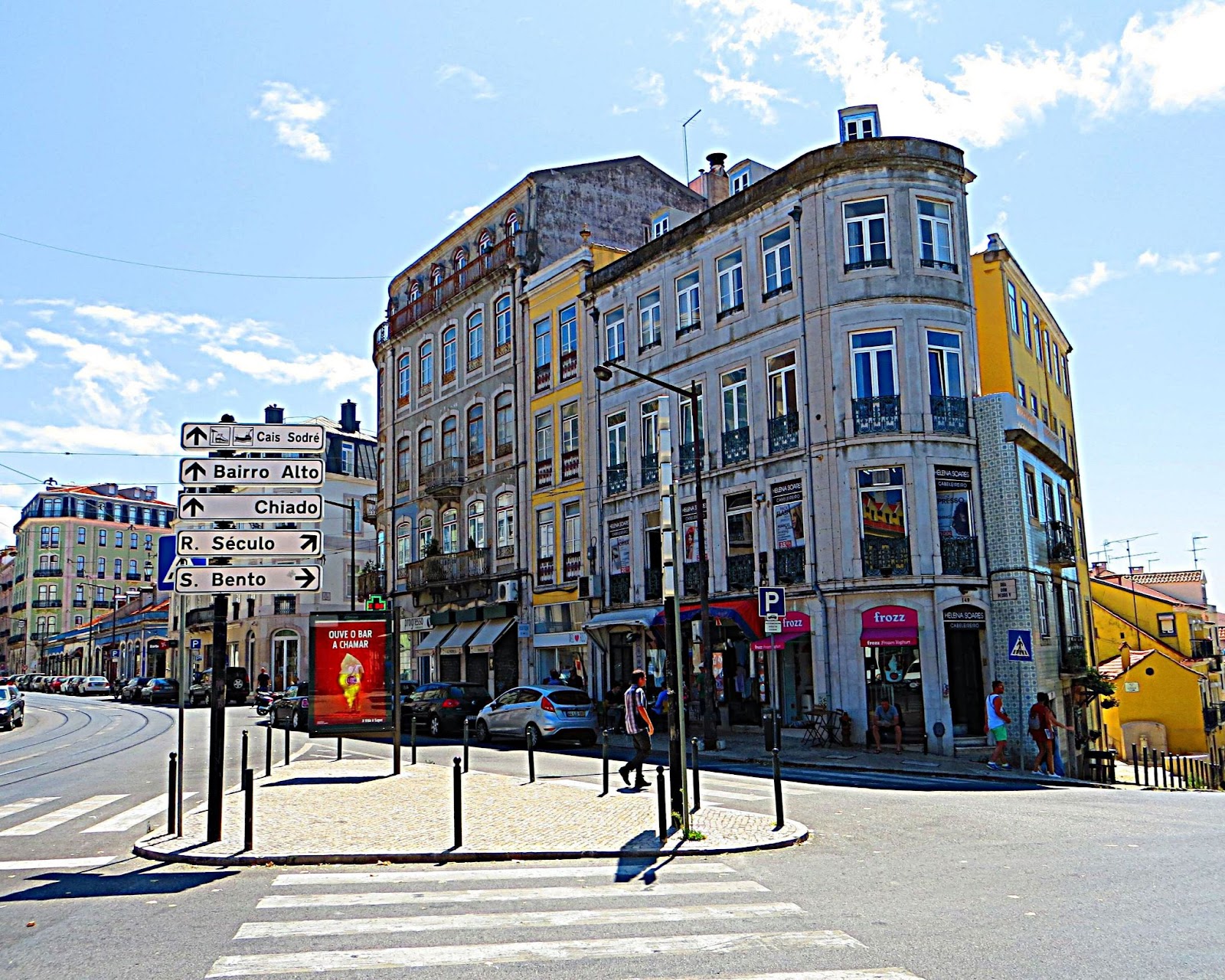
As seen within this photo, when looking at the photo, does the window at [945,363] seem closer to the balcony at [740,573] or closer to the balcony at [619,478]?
the balcony at [740,573]

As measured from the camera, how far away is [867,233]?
1070 inches

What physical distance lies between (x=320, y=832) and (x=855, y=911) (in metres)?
6.49

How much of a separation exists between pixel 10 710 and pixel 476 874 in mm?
31329

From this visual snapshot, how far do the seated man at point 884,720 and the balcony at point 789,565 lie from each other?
12.3 ft

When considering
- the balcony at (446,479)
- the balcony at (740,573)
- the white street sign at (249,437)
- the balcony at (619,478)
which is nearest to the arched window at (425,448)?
the balcony at (446,479)

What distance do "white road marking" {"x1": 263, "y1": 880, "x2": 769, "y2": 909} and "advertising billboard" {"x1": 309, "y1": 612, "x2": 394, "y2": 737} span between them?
37.0 ft

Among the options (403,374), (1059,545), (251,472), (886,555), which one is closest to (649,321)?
(886,555)

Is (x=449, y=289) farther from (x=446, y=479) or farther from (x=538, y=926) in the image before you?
(x=538, y=926)

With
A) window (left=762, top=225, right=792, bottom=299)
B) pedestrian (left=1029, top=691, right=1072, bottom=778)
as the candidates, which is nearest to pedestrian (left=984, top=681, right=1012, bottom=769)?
pedestrian (left=1029, top=691, right=1072, bottom=778)

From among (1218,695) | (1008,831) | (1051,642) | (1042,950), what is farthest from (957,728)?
(1218,695)

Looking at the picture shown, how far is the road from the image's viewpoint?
22.3 ft

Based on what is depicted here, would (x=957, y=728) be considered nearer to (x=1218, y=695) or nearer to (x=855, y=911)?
(x=855, y=911)

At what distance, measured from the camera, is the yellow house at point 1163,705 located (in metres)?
42.0

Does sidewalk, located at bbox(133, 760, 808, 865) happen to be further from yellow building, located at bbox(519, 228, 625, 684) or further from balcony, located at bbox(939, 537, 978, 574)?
yellow building, located at bbox(519, 228, 625, 684)
